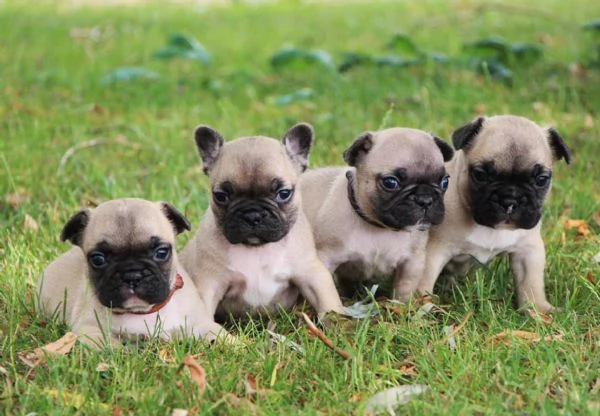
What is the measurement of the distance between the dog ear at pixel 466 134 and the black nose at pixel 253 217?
1.09 m

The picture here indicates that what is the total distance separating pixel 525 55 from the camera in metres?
9.71

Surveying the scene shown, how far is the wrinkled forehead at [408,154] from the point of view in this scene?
192 inches

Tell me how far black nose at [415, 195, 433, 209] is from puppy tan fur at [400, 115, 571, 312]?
31 centimetres

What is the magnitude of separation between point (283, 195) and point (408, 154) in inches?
25.1

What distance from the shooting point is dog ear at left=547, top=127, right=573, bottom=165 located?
16.7 feet

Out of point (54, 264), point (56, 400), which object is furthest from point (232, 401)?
point (54, 264)

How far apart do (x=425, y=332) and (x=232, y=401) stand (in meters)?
1.06

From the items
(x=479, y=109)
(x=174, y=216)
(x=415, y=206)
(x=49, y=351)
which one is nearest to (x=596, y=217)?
(x=415, y=206)

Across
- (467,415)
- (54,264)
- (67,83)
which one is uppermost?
(467,415)

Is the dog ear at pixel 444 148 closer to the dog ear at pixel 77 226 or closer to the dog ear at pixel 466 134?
the dog ear at pixel 466 134

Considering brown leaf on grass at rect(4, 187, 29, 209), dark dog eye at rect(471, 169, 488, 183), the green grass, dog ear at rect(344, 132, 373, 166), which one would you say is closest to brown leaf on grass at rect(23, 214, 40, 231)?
the green grass

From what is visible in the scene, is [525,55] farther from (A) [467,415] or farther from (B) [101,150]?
(A) [467,415]

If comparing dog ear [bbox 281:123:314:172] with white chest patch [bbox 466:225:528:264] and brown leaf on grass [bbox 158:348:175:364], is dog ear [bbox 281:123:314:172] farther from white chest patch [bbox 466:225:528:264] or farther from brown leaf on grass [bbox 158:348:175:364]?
brown leaf on grass [bbox 158:348:175:364]

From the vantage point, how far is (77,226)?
471cm
